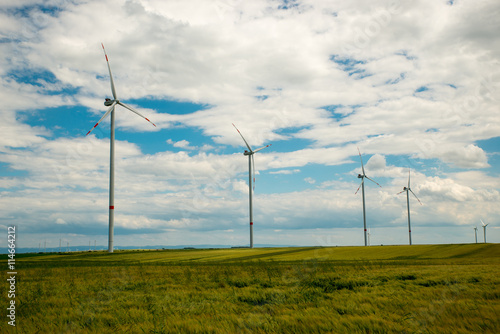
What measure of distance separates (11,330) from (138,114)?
89661 millimetres

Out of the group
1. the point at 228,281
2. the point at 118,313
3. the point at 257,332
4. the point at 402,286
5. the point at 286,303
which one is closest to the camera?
the point at 257,332

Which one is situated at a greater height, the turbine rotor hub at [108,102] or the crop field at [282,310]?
the turbine rotor hub at [108,102]

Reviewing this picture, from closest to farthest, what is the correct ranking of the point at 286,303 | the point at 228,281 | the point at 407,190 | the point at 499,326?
the point at 499,326 < the point at 286,303 < the point at 228,281 < the point at 407,190

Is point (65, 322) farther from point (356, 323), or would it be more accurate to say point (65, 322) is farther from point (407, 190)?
point (407, 190)

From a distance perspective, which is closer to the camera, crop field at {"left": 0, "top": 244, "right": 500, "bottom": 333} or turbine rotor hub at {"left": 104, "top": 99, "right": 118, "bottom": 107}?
crop field at {"left": 0, "top": 244, "right": 500, "bottom": 333}

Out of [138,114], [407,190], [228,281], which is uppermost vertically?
[138,114]

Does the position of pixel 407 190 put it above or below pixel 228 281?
above

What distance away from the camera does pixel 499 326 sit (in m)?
8.80

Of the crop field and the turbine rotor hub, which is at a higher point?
the turbine rotor hub

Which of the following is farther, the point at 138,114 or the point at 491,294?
the point at 138,114

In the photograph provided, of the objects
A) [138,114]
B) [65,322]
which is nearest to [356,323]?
[65,322]

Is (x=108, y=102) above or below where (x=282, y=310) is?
above

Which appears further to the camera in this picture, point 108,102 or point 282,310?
point 108,102

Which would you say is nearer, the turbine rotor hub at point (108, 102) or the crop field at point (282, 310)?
the crop field at point (282, 310)
